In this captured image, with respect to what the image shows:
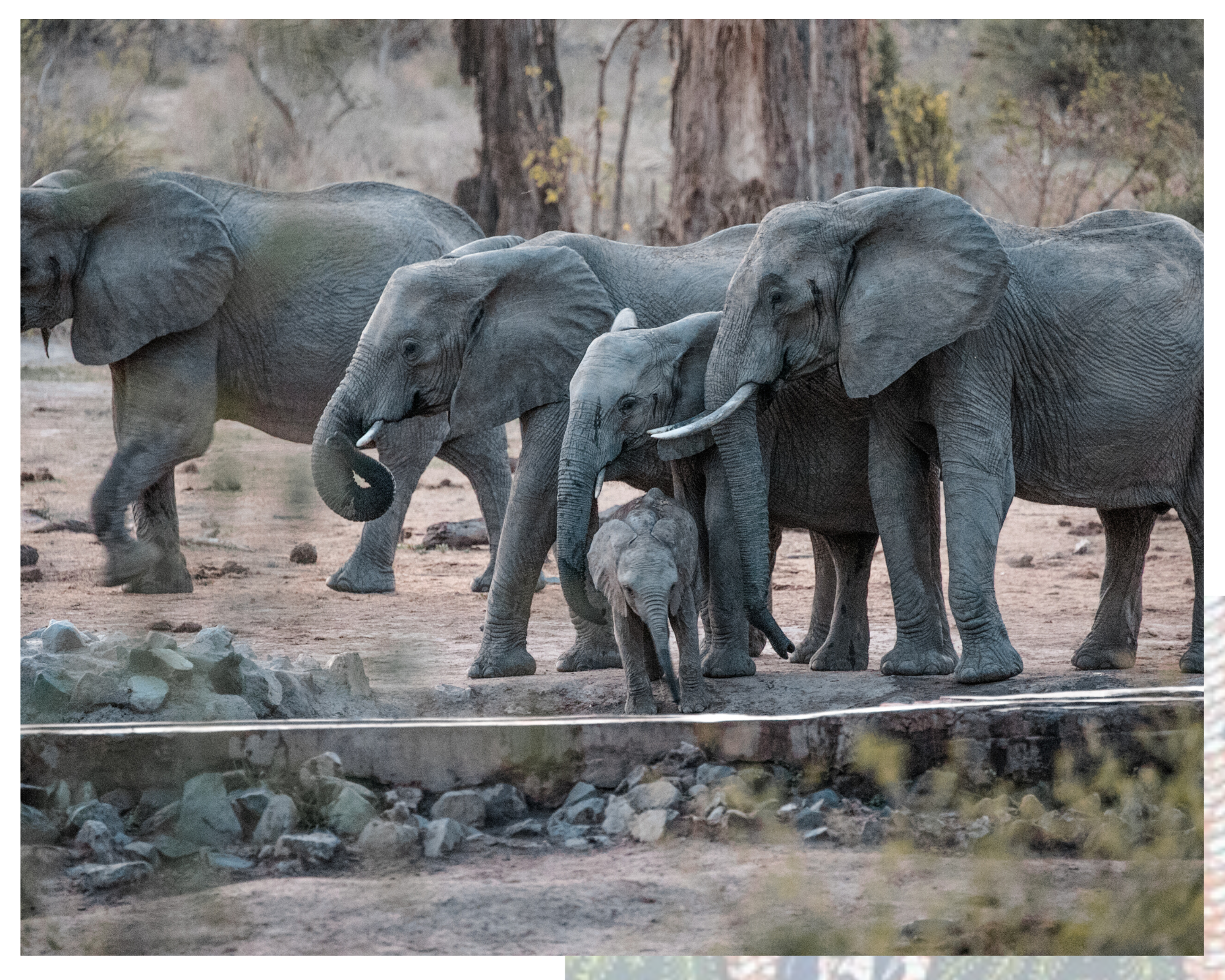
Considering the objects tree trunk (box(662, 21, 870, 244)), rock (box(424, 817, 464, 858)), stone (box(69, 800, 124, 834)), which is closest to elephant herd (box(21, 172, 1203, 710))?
rock (box(424, 817, 464, 858))

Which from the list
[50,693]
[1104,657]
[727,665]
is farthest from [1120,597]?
[50,693]

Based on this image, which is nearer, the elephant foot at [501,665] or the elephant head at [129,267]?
the elephant foot at [501,665]

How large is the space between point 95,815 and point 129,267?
3.80 m

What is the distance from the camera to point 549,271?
6500 millimetres

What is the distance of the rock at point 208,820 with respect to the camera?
521cm

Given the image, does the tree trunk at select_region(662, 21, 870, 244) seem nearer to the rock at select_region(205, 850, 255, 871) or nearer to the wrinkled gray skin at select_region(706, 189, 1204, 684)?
the wrinkled gray skin at select_region(706, 189, 1204, 684)

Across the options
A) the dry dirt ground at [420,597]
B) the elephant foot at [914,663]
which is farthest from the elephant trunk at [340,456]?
the elephant foot at [914,663]

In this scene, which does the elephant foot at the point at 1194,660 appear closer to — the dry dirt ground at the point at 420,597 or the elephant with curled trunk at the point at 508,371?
the dry dirt ground at the point at 420,597

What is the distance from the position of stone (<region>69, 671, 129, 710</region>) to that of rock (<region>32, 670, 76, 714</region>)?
0.03 m

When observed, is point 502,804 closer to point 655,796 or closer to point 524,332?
point 655,796

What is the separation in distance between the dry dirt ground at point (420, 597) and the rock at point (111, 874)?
3.74 ft

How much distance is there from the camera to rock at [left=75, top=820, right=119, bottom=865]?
202 inches

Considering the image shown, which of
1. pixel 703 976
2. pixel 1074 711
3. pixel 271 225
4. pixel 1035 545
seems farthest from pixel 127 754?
pixel 1035 545

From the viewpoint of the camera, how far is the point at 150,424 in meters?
8.52
